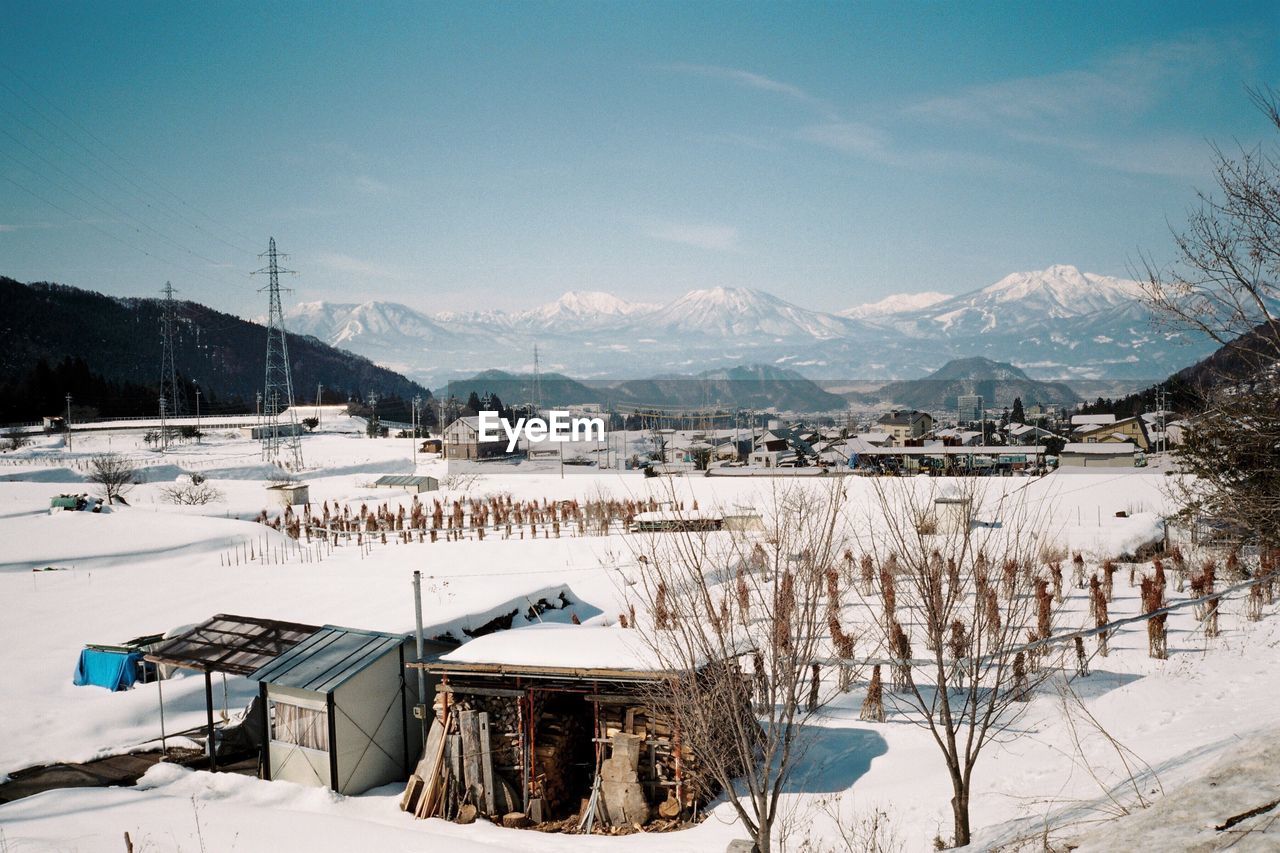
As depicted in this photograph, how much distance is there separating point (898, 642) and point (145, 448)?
59306 mm

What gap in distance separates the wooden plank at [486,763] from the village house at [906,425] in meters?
45.0

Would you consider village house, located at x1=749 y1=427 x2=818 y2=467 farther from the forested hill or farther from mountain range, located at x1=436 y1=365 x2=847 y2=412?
the forested hill

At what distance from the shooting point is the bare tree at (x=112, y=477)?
124 feet

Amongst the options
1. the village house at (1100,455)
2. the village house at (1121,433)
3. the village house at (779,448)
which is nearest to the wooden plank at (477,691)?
the village house at (779,448)

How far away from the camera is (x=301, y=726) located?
1243 centimetres

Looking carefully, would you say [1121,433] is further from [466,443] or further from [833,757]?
[833,757]

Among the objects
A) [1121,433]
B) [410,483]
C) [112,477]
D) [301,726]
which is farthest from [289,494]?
[1121,433]

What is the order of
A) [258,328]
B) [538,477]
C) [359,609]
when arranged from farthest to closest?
[258,328] < [538,477] < [359,609]

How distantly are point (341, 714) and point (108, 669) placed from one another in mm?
6790

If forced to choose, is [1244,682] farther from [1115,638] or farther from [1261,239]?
[1261,239]

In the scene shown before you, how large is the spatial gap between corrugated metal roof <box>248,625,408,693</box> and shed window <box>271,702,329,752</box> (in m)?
0.39

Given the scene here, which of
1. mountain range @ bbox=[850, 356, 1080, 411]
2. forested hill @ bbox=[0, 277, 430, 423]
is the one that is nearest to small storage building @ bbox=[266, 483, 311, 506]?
forested hill @ bbox=[0, 277, 430, 423]

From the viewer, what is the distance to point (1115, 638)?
50.8ft

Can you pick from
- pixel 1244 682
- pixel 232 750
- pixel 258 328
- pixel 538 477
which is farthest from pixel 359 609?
pixel 258 328
